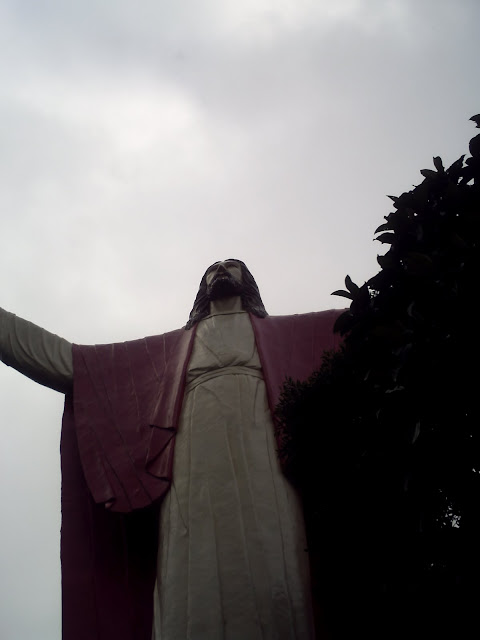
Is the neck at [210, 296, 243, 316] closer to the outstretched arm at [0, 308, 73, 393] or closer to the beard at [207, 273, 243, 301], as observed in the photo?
the beard at [207, 273, 243, 301]

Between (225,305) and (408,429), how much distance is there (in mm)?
3071

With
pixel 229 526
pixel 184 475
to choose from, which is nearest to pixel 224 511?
pixel 229 526

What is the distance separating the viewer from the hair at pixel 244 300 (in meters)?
5.96

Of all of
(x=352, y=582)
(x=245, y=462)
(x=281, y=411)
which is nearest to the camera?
(x=352, y=582)

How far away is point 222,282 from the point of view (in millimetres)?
5910

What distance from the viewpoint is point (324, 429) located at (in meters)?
3.84

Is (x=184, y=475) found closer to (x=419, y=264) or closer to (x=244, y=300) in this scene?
(x=244, y=300)

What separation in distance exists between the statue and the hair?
0.02 m

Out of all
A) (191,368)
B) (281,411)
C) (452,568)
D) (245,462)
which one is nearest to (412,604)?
(452,568)

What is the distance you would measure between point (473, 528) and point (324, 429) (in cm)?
111

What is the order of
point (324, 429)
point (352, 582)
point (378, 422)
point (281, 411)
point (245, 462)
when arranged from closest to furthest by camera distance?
point (378, 422)
point (352, 582)
point (324, 429)
point (281, 411)
point (245, 462)

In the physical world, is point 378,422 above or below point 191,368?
below

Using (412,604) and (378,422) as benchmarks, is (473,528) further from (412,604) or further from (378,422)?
(378,422)

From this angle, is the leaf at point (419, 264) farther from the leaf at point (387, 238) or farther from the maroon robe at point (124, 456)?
the maroon robe at point (124, 456)
